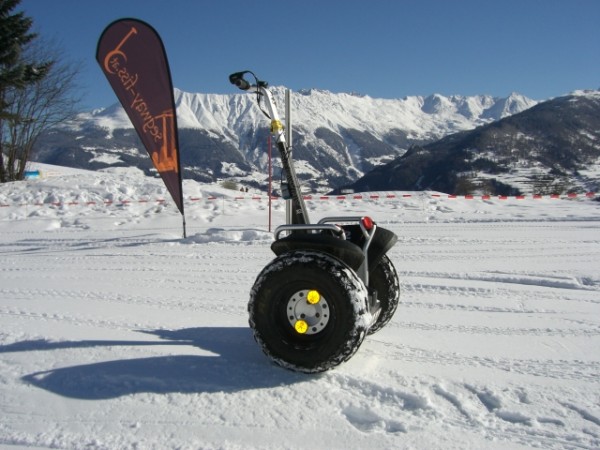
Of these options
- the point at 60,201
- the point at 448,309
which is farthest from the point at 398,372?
the point at 60,201

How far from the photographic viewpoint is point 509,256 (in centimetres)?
854

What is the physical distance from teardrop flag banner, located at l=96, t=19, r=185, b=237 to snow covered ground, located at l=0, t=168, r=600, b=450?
9.33 feet

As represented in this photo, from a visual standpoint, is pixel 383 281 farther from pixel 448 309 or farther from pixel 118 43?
pixel 118 43

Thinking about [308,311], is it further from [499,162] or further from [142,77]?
[499,162]

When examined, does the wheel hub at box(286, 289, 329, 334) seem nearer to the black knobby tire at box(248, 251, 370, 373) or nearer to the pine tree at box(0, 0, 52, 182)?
the black knobby tire at box(248, 251, 370, 373)

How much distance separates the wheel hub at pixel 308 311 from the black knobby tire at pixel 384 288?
89 centimetres

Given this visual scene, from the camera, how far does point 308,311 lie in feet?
10.3

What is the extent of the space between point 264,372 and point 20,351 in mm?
1823

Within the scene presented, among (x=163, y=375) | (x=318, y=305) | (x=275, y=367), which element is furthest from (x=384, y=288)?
(x=163, y=375)

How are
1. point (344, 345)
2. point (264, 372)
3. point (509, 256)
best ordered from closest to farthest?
1. point (344, 345)
2. point (264, 372)
3. point (509, 256)

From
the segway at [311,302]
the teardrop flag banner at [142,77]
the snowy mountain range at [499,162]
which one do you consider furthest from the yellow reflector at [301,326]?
the snowy mountain range at [499,162]

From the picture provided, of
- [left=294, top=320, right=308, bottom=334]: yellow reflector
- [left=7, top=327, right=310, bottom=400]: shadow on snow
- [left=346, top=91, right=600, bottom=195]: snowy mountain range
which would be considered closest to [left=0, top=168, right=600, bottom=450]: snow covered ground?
[left=7, top=327, right=310, bottom=400]: shadow on snow

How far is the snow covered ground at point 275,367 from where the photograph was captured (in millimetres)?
2547

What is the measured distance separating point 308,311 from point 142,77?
790 centimetres
